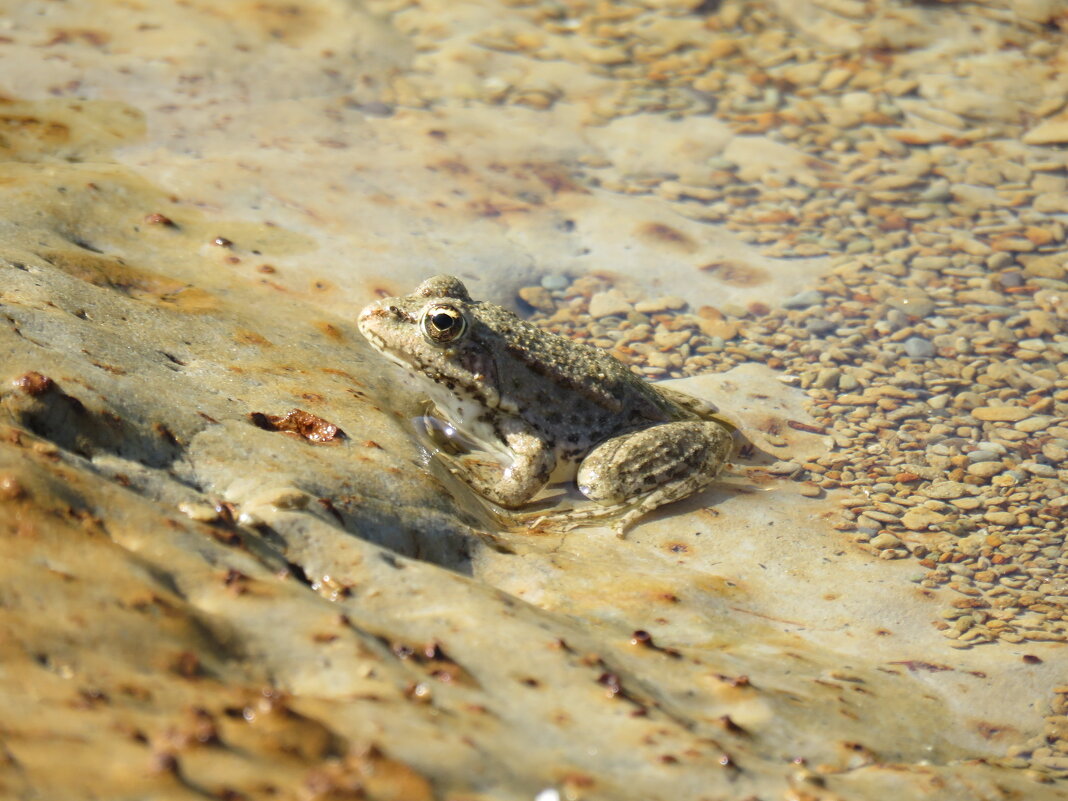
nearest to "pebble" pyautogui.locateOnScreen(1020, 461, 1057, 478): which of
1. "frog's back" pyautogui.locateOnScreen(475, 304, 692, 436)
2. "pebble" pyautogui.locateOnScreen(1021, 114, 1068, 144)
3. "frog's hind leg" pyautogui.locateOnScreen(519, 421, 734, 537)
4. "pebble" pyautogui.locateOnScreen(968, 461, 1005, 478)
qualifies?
"pebble" pyautogui.locateOnScreen(968, 461, 1005, 478)

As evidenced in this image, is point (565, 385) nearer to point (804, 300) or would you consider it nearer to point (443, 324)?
point (443, 324)

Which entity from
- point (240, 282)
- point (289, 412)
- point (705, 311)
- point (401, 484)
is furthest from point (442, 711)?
point (705, 311)

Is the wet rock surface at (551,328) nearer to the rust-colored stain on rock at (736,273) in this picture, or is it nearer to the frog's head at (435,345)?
the rust-colored stain on rock at (736,273)

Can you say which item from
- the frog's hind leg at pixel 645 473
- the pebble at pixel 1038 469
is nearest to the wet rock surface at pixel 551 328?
the pebble at pixel 1038 469

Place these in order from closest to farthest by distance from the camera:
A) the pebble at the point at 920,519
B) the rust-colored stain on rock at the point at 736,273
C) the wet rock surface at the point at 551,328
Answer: the wet rock surface at the point at 551,328 < the pebble at the point at 920,519 < the rust-colored stain on rock at the point at 736,273

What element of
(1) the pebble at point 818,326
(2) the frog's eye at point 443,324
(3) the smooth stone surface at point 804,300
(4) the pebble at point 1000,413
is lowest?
(4) the pebble at point 1000,413

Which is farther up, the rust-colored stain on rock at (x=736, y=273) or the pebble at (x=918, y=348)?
the rust-colored stain on rock at (x=736, y=273)
